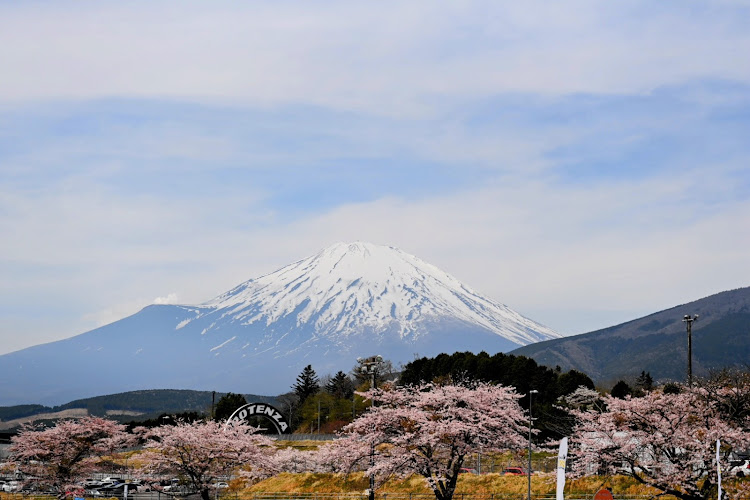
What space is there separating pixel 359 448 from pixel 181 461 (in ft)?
41.3

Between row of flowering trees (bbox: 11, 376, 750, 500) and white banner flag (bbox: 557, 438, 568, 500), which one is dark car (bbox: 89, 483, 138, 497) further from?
white banner flag (bbox: 557, 438, 568, 500)

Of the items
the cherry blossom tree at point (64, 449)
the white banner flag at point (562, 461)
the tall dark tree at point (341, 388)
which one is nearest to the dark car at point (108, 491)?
the cherry blossom tree at point (64, 449)

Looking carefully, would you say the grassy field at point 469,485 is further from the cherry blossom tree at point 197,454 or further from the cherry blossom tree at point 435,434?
the cherry blossom tree at point 197,454

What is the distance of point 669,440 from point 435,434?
1111cm

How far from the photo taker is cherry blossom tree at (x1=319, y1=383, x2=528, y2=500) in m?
43.2

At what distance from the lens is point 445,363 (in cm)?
11294

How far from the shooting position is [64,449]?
191 ft

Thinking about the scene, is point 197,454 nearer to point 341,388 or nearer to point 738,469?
point 738,469

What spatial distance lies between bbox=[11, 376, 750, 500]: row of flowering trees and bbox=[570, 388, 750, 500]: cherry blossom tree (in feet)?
0.16

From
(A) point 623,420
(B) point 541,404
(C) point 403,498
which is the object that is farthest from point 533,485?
(B) point 541,404

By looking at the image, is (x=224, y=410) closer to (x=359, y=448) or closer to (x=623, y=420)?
(x=359, y=448)

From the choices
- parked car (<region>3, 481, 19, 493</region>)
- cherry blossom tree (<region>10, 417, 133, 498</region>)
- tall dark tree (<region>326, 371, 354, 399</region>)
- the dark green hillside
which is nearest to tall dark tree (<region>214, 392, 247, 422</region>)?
tall dark tree (<region>326, 371, 354, 399</region>)

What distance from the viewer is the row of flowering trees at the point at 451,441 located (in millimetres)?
38219

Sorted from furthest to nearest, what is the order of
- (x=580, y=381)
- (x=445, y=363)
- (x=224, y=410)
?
(x=224, y=410), (x=445, y=363), (x=580, y=381)
